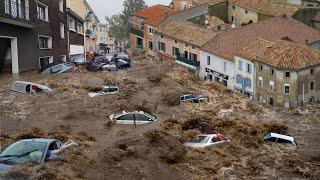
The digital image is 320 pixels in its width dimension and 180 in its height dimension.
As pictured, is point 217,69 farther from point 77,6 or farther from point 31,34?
point 77,6

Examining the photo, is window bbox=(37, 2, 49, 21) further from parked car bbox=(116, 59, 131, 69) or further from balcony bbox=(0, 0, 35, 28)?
parked car bbox=(116, 59, 131, 69)

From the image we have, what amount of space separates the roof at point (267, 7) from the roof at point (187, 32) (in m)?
9.41

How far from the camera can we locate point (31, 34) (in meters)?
46.8

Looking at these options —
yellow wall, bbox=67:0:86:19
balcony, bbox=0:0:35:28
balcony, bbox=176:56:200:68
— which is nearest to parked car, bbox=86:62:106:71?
balcony, bbox=0:0:35:28

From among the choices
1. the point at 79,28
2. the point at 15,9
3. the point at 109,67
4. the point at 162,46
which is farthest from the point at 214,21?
the point at 15,9

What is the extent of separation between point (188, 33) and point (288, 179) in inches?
1410

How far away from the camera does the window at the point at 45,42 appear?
5006 centimetres

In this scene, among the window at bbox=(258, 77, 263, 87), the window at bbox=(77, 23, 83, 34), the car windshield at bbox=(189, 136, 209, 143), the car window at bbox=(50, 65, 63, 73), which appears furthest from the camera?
the window at bbox=(77, 23, 83, 34)

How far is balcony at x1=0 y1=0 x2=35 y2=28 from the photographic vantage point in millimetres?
38750

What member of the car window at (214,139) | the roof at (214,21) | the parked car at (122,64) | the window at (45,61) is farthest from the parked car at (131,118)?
the roof at (214,21)

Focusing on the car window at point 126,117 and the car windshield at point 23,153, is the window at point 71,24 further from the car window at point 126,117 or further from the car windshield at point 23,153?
the car windshield at point 23,153

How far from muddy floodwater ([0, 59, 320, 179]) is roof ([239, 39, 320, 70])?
3.74 m

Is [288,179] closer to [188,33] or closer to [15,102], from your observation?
[15,102]

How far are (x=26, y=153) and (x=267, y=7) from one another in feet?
181
